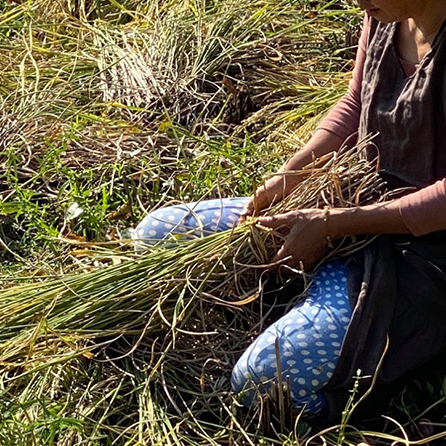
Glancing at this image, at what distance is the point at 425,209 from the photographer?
218cm

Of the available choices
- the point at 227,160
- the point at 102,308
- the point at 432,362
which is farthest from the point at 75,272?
the point at 432,362

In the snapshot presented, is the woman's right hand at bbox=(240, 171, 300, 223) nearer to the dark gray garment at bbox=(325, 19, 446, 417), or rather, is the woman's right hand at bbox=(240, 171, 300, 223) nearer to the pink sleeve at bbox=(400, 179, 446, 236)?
the dark gray garment at bbox=(325, 19, 446, 417)

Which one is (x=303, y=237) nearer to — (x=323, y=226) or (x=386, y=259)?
(x=323, y=226)

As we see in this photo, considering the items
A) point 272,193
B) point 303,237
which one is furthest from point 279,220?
point 272,193

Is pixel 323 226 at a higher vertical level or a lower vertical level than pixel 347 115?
lower

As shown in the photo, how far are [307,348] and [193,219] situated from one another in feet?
1.77

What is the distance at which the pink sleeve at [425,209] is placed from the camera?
2.17 m

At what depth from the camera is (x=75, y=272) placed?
265 centimetres

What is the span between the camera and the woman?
2.21 m

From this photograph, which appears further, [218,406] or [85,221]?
[85,221]

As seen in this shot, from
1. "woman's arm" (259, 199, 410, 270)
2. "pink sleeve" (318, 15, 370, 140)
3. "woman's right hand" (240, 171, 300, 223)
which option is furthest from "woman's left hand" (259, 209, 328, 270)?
"pink sleeve" (318, 15, 370, 140)

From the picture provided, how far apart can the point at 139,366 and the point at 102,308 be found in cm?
16

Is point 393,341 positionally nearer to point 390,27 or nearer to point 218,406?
point 218,406

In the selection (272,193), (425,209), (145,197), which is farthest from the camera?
(145,197)
